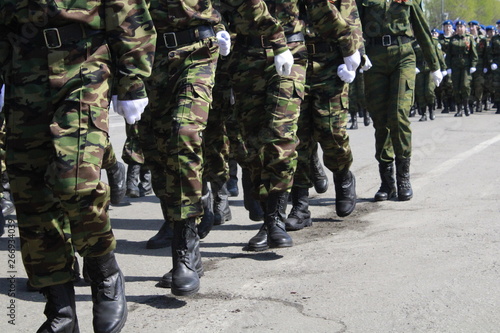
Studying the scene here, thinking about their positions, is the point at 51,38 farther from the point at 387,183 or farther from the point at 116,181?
the point at 387,183

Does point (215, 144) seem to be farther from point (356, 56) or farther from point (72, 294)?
point (72, 294)

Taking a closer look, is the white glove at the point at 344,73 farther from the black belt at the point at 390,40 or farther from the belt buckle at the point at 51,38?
the belt buckle at the point at 51,38

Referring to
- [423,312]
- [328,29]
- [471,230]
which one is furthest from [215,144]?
[423,312]

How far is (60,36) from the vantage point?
3.79 metres

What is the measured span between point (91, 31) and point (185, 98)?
1086mm

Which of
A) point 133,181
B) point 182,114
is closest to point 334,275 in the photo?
point 182,114

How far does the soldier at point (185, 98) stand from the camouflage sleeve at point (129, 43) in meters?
0.81

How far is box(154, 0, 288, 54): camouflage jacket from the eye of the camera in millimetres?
5102

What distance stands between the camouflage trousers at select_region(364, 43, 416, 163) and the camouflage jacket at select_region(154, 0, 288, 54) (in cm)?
242

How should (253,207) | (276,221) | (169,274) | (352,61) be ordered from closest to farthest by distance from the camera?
(169,274) → (276,221) → (352,61) → (253,207)

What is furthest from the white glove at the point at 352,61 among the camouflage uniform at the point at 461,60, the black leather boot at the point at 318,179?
the camouflage uniform at the point at 461,60

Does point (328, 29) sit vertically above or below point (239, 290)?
above

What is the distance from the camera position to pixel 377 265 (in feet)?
17.0

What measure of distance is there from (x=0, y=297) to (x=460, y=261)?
2748 mm
